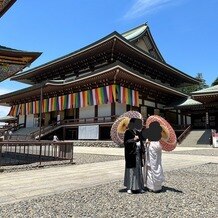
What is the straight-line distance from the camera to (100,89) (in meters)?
26.7

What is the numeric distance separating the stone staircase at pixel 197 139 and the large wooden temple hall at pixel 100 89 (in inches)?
213

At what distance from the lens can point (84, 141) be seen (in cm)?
2609

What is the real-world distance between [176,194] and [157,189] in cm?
39

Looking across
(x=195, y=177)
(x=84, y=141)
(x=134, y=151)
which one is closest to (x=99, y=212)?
(x=134, y=151)

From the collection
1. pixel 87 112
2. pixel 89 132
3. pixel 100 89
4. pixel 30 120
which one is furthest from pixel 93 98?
pixel 30 120

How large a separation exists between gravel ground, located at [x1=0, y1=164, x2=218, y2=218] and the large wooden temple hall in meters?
17.6

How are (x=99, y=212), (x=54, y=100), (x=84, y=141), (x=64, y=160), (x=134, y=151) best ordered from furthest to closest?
(x=54, y=100) < (x=84, y=141) < (x=64, y=160) < (x=134, y=151) < (x=99, y=212)

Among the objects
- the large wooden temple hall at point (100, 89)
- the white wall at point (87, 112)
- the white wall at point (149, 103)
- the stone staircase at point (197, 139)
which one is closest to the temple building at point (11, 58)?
the large wooden temple hall at point (100, 89)

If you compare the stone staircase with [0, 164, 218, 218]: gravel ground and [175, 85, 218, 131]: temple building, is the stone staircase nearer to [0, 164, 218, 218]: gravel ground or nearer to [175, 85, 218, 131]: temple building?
[175, 85, 218, 131]: temple building

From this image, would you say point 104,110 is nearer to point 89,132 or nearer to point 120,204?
point 89,132

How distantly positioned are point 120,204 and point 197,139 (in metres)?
21.7

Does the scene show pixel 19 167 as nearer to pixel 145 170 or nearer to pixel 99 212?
pixel 145 170

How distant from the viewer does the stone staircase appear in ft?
78.6

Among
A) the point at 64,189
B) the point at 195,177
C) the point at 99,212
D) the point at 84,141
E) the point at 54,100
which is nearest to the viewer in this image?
the point at 99,212
